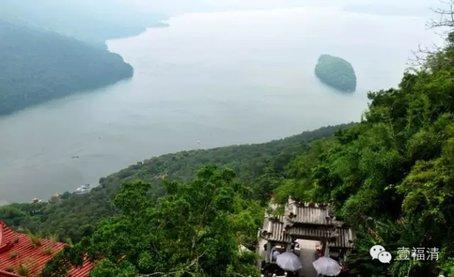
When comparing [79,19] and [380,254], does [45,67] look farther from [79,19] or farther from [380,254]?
[380,254]

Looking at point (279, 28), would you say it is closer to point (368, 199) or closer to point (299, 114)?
point (299, 114)

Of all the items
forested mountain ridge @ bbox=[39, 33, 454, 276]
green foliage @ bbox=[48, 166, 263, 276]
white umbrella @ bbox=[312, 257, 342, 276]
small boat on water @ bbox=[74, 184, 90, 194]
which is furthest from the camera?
small boat on water @ bbox=[74, 184, 90, 194]

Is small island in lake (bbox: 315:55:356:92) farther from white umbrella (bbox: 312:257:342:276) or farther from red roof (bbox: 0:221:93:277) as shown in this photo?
red roof (bbox: 0:221:93:277)

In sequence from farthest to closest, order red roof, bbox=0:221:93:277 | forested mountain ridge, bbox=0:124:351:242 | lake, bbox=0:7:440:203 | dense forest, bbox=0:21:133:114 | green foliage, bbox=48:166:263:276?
dense forest, bbox=0:21:133:114 → lake, bbox=0:7:440:203 → forested mountain ridge, bbox=0:124:351:242 → red roof, bbox=0:221:93:277 → green foliage, bbox=48:166:263:276

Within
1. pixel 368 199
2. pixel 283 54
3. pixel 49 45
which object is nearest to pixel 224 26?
pixel 283 54

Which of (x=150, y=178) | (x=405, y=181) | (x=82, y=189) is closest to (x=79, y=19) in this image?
(x=82, y=189)

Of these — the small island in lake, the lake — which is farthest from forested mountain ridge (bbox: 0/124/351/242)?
the small island in lake

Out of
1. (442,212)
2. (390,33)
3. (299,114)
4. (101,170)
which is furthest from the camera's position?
(390,33)
